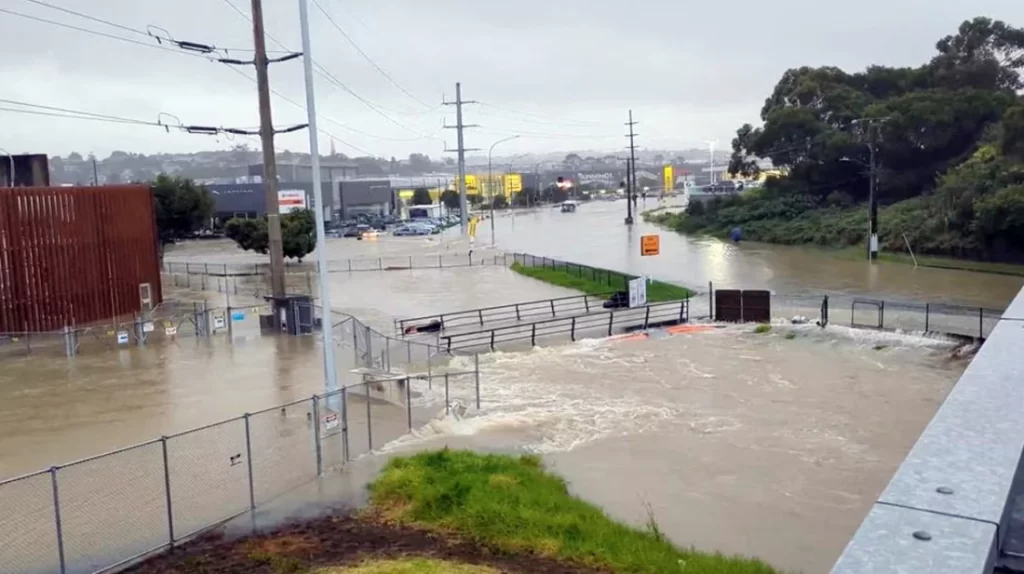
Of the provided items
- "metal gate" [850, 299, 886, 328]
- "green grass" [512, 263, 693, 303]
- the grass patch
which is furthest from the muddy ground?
"green grass" [512, 263, 693, 303]

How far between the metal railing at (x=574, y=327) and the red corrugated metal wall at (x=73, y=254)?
52.1 ft

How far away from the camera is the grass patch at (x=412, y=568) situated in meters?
9.13

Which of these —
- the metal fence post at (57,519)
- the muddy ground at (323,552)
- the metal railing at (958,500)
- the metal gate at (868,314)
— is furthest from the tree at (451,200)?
the metal railing at (958,500)

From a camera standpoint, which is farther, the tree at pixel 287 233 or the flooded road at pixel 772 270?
the tree at pixel 287 233

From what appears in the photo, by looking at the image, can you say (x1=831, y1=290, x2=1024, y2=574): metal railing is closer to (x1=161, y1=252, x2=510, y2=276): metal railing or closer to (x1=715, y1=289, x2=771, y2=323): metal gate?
(x1=715, y1=289, x2=771, y2=323): metal gate

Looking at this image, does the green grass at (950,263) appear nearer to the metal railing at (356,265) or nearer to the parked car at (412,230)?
the metal railing at (356,265)

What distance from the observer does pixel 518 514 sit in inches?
441

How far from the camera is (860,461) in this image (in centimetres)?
1512

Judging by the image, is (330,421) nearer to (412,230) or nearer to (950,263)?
(950,263)

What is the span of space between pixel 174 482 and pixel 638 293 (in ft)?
72.0

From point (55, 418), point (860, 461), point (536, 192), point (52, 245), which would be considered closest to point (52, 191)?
point (52, 245)

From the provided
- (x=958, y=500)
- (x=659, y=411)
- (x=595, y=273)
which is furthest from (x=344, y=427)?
(x=595, y=273)

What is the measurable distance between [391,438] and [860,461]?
8.37 meters

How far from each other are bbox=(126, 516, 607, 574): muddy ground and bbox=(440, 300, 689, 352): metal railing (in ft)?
49.6
